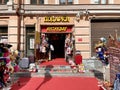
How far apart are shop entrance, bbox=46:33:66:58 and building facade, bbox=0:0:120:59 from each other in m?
1.23

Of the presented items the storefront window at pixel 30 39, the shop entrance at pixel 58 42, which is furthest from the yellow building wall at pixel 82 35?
the storefront window at pixel 30 39

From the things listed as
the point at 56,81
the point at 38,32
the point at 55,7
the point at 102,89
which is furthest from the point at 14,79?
the point at 55,7

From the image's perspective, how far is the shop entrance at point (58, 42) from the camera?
2477 centimetres

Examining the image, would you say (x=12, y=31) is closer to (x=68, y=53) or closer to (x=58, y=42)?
(x=58, y=42)

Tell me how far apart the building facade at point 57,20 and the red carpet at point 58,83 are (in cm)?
702

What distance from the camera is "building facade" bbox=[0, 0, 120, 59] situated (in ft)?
75.5

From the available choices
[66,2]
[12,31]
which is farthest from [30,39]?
[66,2]

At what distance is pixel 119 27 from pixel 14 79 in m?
10.4

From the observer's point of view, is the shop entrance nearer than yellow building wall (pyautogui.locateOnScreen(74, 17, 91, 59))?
No

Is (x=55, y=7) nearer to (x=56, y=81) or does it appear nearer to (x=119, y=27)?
(x=119, y=27)

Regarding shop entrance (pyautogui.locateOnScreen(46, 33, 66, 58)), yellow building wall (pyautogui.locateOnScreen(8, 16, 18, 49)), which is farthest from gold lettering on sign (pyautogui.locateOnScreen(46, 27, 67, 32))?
yellow building wall (pyautogui.locateOnScreen(8, 16, 18, 49))

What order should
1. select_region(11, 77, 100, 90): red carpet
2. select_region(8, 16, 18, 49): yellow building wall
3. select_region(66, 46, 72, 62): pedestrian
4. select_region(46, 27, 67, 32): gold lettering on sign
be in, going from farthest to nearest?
select_region(46, 27, 67, 32): gold lettering on sign, select_region(66, 46, 72, 62): pedestrian, select_region(8, 16, 18, 49): yellow building wall, select_region(11, 77, 100, 90): red carpet

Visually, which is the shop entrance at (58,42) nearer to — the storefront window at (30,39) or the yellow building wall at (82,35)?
the storefront window at (30,39)

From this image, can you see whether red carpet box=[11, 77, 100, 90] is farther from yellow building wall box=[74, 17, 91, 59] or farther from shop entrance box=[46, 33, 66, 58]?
shop entrance box=[46, 33, 66, 58]
